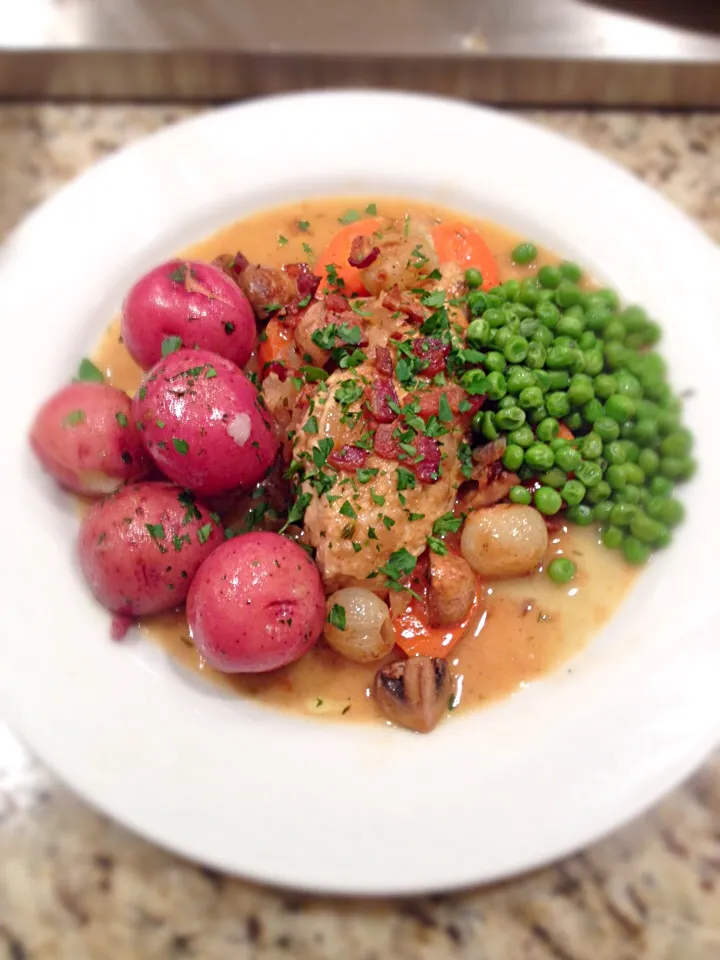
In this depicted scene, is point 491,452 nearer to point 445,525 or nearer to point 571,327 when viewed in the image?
point 445,525

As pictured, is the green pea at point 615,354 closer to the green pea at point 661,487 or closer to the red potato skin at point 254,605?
the green pea at point 661,487

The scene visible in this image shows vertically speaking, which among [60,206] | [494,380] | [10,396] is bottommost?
[10,396]

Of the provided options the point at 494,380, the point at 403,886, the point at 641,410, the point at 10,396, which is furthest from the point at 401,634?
the point at 10,396

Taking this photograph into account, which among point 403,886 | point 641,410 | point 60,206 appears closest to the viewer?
point 403,886

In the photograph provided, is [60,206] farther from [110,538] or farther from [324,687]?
[324,687]

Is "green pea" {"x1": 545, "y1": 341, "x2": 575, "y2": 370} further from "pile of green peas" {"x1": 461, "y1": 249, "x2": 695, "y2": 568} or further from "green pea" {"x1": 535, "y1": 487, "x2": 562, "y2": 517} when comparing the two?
"green pea" {"x1": 535, "y1": 487, "x2": 562, "y2": 517}

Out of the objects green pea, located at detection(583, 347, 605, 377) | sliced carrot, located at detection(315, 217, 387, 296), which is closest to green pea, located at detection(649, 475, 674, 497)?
green pea, located at detection(583, 347, 605, 377)
